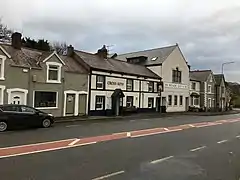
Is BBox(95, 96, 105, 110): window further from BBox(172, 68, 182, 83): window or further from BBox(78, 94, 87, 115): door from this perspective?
BBox(172, 68, 182, 83): window

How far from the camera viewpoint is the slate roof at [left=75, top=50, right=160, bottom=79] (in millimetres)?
34906

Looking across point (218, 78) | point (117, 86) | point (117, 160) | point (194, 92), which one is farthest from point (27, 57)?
point (218, 78)

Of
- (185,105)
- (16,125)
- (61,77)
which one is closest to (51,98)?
(61,77)

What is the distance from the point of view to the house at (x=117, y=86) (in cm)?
3359

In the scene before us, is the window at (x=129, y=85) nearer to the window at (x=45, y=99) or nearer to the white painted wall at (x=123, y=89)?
the white painted wall at (x=123, y=89)

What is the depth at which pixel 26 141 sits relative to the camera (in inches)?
546

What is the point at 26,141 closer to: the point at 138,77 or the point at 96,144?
the point at 96,144

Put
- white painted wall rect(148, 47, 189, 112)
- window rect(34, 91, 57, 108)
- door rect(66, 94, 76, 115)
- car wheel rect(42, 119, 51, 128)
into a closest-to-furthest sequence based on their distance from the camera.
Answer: car wheel rect(42, 119, 51, 128) < window rect(34, 91, 57, 108) < door rect(66, 94, 76, 115) < white painted wall rect(148, 47, 189, 112)

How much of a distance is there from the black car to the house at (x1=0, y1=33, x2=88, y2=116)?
510 cm

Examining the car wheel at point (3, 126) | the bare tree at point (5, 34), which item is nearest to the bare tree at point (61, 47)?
the bare tree at point (5, 34)

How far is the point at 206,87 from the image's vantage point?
59.8 m

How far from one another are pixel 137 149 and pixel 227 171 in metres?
4.27

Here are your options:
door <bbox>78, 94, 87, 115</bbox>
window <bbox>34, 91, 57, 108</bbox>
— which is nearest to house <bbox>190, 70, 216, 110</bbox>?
door <bbox>78, 94, 87, 115</bbox>

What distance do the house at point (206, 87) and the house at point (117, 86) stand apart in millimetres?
17761
